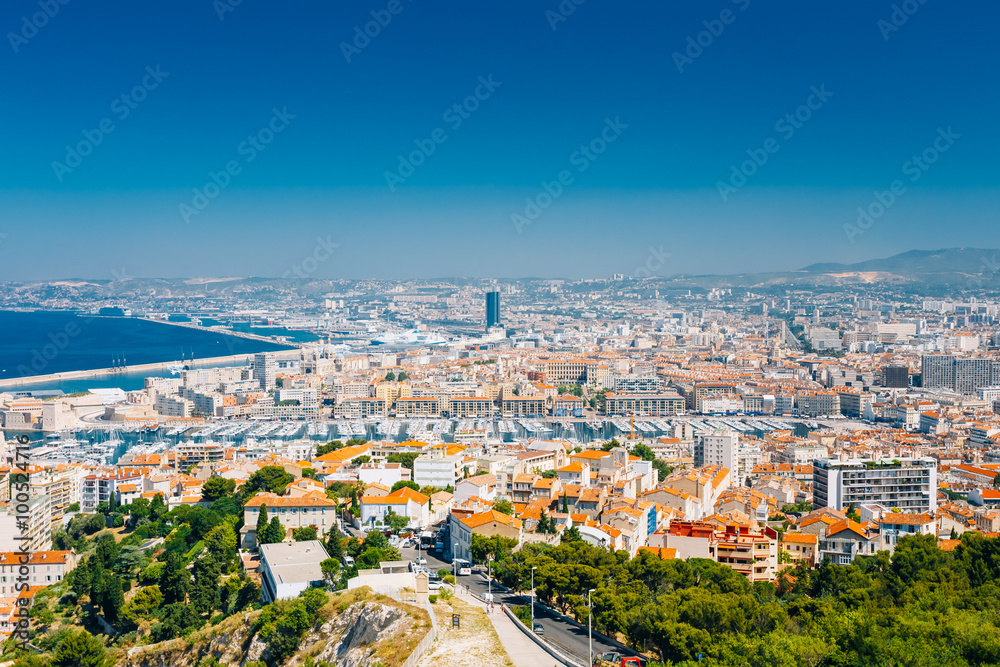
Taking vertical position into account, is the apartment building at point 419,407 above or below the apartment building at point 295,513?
below

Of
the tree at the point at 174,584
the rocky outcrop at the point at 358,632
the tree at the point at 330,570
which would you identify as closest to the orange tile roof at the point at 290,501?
the tree at the point at 174,584

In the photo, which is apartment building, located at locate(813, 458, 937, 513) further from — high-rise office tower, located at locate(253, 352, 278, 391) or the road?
high-rise office tower, located at locate(253, 352, 278, 391)

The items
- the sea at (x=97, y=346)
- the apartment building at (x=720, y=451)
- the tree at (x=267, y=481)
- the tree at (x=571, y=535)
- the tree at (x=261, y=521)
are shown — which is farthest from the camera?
the sea at (x=97, y=346)

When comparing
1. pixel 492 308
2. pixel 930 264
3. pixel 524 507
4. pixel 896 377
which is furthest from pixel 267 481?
pixel 930 264

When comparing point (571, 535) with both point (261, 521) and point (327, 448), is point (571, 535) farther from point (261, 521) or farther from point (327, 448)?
point (327, 448)

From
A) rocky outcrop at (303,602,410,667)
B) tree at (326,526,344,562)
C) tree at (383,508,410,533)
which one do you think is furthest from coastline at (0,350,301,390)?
rocky outcrop at (303,602,410,667)

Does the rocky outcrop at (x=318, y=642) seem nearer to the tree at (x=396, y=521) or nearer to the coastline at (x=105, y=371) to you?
the tree at (x=396, y=521)

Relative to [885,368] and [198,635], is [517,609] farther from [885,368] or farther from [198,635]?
[885,368]
